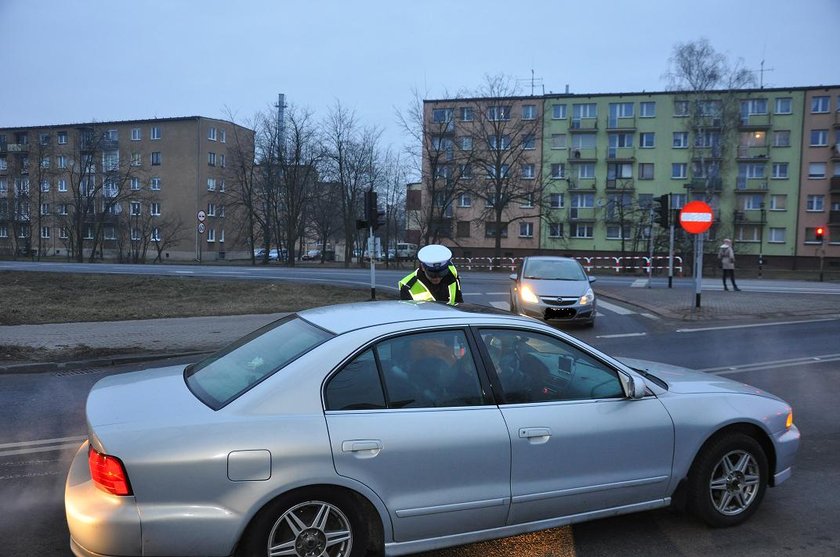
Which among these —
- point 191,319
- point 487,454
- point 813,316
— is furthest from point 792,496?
point 813,316

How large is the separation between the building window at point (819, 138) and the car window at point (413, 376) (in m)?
66.4

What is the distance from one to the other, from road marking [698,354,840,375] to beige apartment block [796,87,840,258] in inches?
2193

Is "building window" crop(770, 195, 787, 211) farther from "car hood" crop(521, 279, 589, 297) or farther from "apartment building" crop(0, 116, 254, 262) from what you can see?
"car hood" crop(521, 279, 589, 297)

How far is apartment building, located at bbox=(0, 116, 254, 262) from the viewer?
56.0 meters

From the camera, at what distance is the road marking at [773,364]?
855 centimetres

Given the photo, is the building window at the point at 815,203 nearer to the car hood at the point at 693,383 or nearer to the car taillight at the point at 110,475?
the car hood at the point at 693,383

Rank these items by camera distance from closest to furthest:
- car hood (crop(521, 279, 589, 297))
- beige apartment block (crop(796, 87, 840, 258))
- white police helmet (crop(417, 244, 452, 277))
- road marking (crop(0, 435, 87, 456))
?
road marking (crop(0, 435, 87, 456))
white police helmet (crop(417, 244, 452, 277))
car hood (crop(521, 279, 589, 297))
beige apartment block (crop(796, 87, 840, 258))

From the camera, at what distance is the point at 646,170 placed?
5925 cm

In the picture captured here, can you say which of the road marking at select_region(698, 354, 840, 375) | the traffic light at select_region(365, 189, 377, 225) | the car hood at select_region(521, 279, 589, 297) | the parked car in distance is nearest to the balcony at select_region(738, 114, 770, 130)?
the parked car in distance

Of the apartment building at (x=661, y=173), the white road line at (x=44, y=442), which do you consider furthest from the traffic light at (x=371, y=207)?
the apartment building at (x=661, y=173)

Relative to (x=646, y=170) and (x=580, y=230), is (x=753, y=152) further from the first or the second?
(x=580, y=230)

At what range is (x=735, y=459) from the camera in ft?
12.4

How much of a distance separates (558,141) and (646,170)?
9.04m

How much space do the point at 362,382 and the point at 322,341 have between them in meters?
0.32
